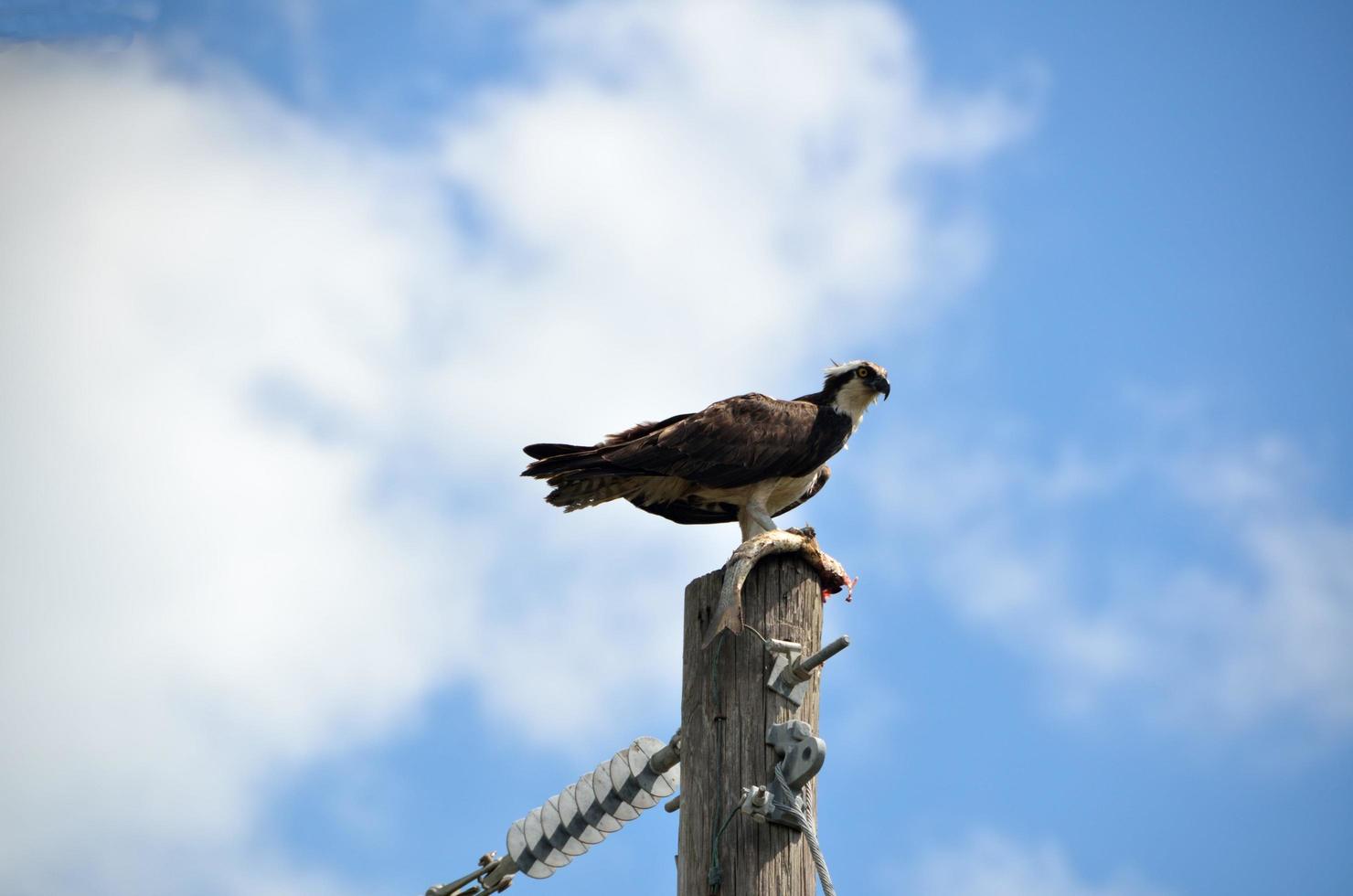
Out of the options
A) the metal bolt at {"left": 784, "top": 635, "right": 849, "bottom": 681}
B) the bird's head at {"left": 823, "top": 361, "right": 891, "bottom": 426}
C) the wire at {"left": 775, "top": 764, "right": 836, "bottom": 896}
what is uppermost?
the bird's head at {"left": 823, "top": 361, "right": 891, "bottom": 426}

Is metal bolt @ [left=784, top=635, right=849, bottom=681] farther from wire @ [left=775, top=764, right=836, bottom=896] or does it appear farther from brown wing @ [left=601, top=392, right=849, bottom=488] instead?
brown wing @ [left=601, top=392, right=849, bottom=488]

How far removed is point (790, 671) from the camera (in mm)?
4320

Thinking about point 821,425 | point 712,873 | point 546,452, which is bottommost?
point 712,873

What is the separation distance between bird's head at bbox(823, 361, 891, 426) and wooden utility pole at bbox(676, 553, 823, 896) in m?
2.21

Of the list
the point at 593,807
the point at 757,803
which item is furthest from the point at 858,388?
the point at 757,803

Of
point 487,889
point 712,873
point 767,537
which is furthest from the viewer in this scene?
point 487,889

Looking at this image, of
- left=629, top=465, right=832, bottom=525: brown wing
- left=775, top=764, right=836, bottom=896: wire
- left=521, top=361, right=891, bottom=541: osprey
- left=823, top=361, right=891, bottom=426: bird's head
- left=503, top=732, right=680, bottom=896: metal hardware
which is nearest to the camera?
left=775, top=764, right=836, bottom=896: wire

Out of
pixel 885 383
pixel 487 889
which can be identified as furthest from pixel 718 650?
pixel 885 383

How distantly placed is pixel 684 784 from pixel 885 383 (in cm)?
302

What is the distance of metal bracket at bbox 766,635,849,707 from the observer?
430 centimetres

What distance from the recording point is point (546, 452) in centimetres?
593

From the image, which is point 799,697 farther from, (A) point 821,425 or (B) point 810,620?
(A) point 821,425

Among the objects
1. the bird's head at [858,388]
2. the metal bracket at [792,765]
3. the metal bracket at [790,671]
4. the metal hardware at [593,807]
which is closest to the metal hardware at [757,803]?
the metal bracket at [792,765]

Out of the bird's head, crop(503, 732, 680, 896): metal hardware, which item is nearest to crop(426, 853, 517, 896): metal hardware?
crop(503, 732, 680, 896): metal hardware
